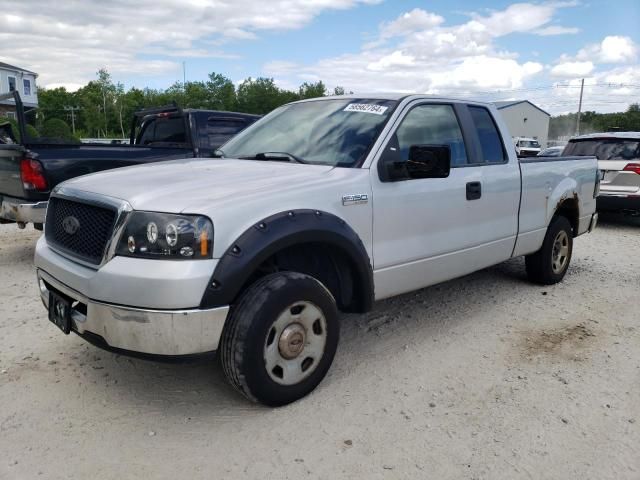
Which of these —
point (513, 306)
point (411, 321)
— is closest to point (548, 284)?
point (513, 306)

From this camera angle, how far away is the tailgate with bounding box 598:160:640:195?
30.1 ft

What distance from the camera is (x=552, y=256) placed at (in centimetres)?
557

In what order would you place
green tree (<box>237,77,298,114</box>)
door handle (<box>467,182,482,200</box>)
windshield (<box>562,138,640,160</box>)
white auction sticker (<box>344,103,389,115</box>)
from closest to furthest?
white auction sticker (<box>344,103,389,115</box>) < door handle (<box>467,182,482,200</box>) < windshield (<box>562,138,640,160</box>) < green tree (<box>237,77,298,114</box>)

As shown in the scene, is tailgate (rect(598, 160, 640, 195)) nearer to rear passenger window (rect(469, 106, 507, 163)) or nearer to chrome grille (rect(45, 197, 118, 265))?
rear passenger window (rect(469, 106, 507, 163))

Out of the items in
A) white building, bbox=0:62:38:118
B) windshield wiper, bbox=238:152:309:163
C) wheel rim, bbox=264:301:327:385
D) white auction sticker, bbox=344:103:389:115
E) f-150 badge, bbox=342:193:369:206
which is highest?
white building, bbox=0:62:38:118

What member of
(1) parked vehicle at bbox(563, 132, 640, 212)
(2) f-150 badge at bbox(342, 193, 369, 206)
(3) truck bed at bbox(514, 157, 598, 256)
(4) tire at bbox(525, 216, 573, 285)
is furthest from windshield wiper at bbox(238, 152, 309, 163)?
(1) parked vehicle at bbox(563, 132, 640, 212)

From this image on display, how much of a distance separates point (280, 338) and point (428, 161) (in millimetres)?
1433

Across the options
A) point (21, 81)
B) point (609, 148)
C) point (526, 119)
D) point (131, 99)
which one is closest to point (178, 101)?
point (131, 99)

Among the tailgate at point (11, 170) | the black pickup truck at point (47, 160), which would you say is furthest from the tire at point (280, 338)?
the tailgate at point (11, 170)

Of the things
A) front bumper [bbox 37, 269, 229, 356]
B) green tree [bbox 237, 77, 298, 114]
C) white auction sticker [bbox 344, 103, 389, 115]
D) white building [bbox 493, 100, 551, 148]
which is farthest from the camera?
green tree [bbox 237, 77, 298, 114]

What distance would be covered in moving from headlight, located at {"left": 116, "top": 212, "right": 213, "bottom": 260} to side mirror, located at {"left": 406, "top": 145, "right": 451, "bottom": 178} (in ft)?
4.75

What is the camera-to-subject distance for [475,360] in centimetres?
381

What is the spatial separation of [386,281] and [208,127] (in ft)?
15.1

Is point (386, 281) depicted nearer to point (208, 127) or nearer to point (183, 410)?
point (183, 410)
